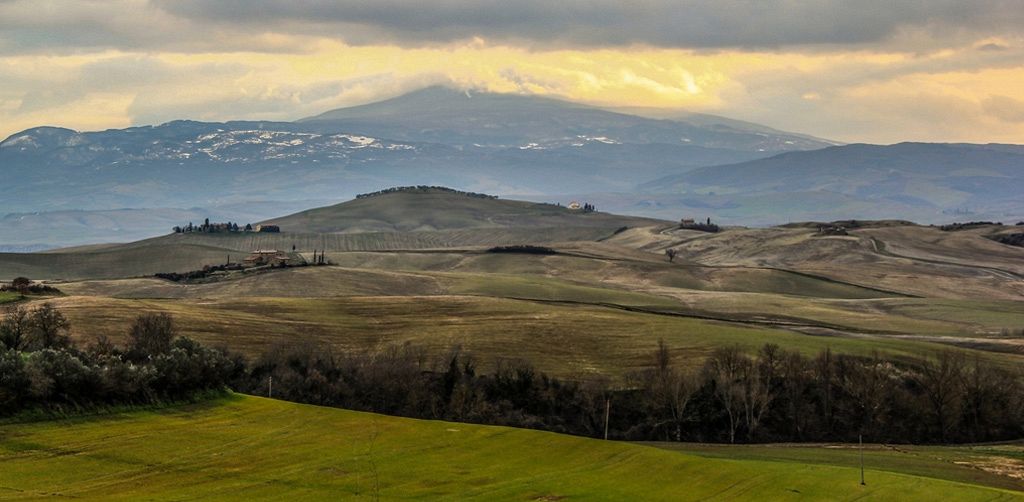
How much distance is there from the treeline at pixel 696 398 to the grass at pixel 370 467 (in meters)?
29.3

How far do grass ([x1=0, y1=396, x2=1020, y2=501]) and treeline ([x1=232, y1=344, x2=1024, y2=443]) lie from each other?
2926 centimetres

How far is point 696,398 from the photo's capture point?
10569cm

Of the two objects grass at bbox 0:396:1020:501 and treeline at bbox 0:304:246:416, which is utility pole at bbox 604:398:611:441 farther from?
treeline at bbox 0:304:246:416

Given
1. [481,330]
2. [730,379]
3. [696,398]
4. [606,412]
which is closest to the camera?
[606,412]

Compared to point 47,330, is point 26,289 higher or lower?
higher

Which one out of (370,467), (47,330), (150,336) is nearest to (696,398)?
(150,336)

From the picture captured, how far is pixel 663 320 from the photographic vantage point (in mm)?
151500

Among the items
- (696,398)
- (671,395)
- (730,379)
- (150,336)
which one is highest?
(150,336)

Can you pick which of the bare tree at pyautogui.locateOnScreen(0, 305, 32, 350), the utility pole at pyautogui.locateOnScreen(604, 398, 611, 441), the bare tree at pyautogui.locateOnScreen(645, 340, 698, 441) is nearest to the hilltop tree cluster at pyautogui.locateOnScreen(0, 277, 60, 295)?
the bare tree at pyautogui.locateOnScreen(0, 305, 32, 350)

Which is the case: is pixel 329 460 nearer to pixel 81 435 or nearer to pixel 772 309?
pixel 81 435

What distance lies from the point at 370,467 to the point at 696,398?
53149 millimetres

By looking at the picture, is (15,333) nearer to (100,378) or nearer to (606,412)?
(100,378)

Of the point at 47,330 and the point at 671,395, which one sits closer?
the point at 671,395

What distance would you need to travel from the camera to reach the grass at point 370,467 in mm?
52156
